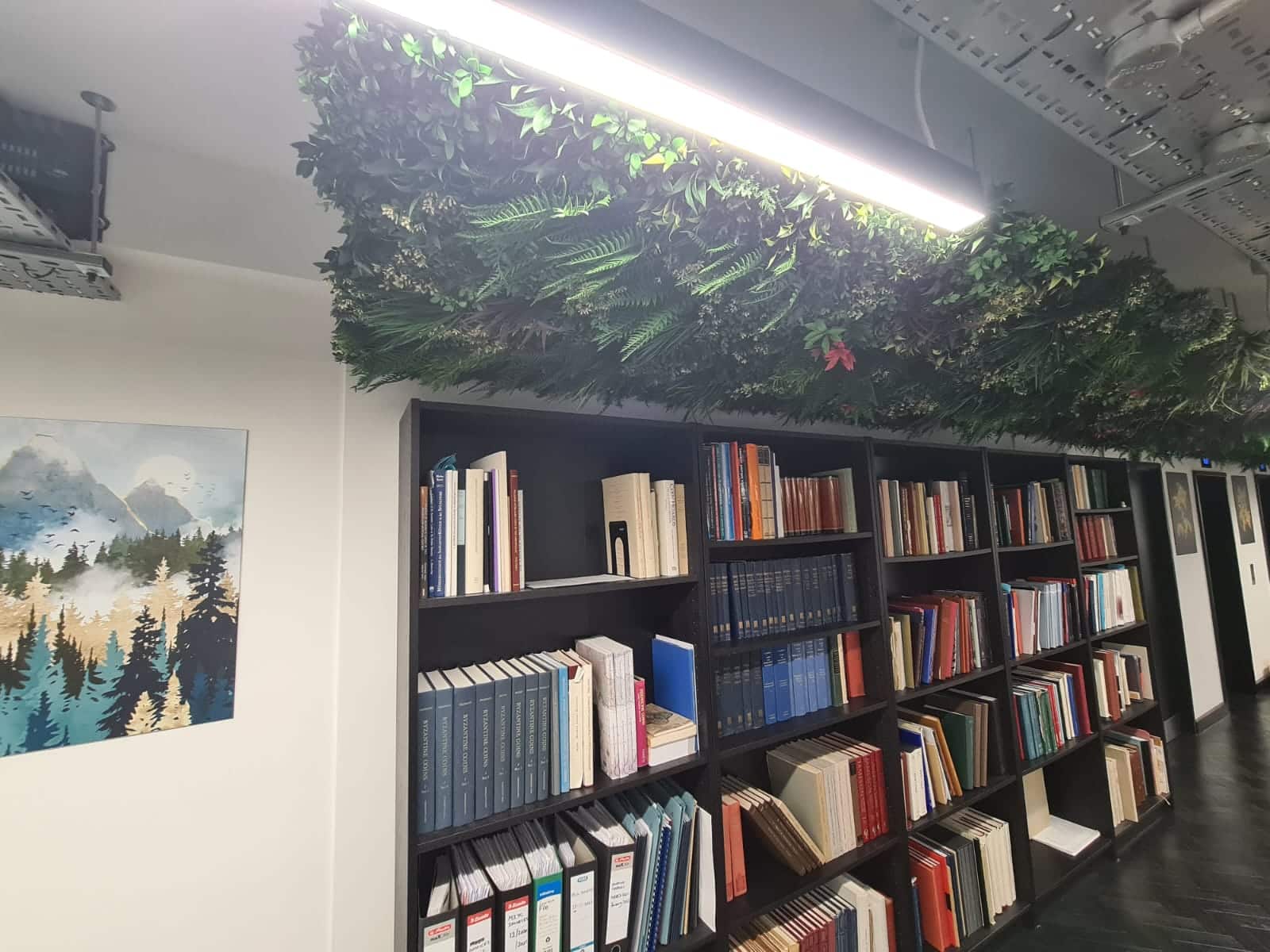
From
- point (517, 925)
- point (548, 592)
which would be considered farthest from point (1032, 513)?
point (517, 925)

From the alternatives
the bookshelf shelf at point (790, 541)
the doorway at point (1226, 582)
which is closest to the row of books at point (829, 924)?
the bookshelf shelf at point (790, 541)

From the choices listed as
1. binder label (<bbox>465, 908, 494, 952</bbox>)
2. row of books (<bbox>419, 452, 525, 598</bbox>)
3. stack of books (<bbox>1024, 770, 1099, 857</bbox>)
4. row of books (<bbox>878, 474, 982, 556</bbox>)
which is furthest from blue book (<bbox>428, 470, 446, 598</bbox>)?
stack of books (<bbox>1024, 770, 1099, 857</bbox>)

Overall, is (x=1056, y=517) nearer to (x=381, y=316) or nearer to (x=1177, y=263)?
(x=1177, y=263)

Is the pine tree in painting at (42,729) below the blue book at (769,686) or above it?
above

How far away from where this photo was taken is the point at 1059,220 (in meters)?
1.91

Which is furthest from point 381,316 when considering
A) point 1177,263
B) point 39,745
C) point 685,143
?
point 1177,263

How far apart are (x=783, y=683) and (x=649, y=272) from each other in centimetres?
151

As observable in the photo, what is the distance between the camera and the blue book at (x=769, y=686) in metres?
1.84

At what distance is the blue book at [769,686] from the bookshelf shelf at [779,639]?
0.23 ft

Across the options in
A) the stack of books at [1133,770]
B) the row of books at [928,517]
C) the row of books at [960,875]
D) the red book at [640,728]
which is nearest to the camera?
the red book at [640,728]

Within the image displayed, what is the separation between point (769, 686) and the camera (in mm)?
1859

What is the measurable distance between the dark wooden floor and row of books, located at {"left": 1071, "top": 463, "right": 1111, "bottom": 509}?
189 cm

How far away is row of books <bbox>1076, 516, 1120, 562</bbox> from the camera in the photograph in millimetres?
3172

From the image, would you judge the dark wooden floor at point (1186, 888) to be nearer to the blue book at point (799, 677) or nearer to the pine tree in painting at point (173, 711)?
the blue book at point (799, 677)
